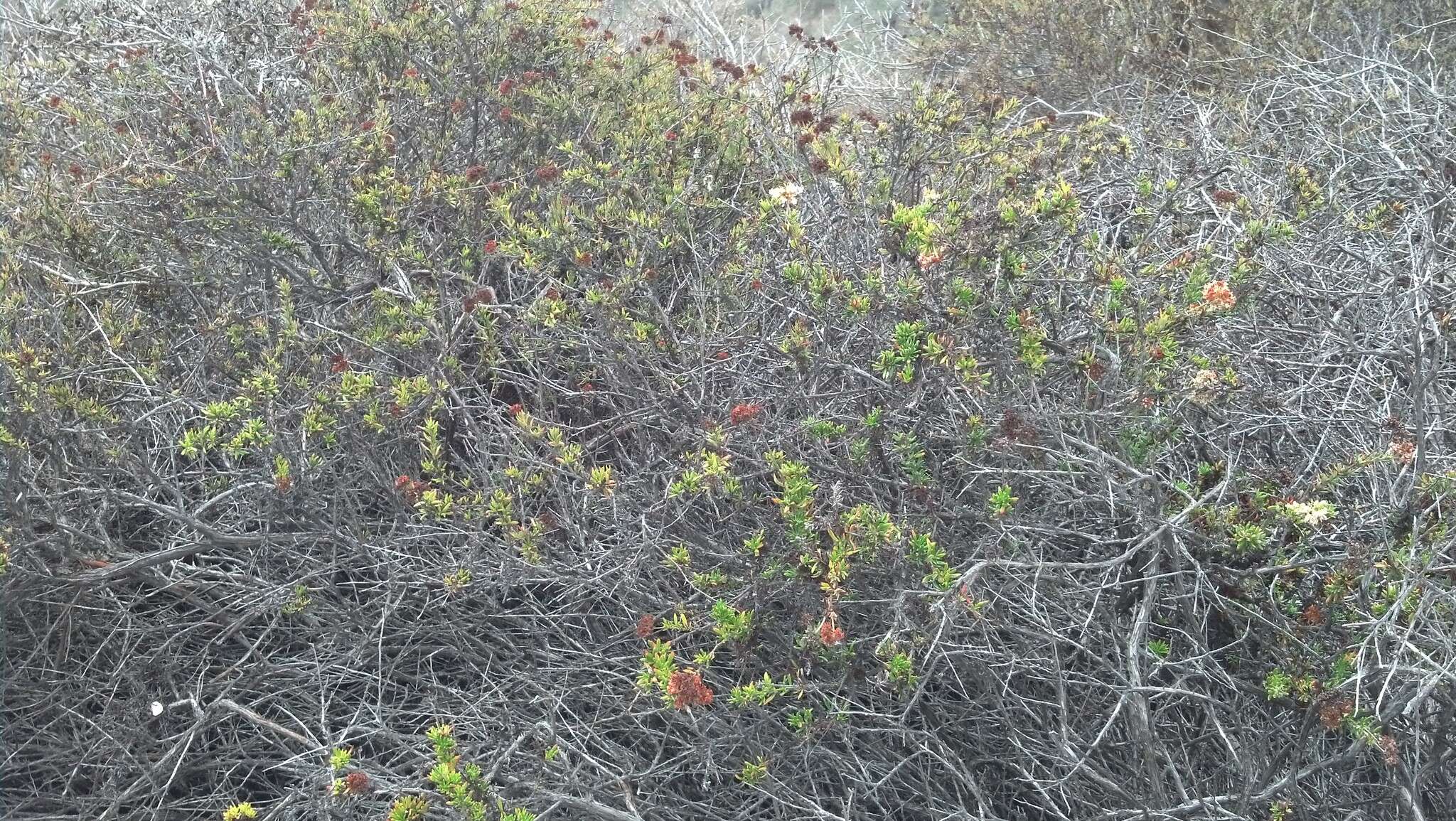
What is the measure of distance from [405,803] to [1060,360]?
5.65 feet

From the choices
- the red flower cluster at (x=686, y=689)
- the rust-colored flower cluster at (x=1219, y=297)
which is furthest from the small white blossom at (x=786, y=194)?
the red flower cluster at (x=686, y=689)

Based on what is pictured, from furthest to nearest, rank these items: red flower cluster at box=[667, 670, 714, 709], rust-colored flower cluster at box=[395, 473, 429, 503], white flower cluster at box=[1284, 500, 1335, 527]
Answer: rust-colored flower cluster at box=[395, 473, 429, 503] < white flower cluster at box=[1284, 500, 1335, 527] < red flower cluster at box=[667, 670, 714, 709]

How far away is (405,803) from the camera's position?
227 centimetres

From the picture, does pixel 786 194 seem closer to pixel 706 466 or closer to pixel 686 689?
pixel 706 466

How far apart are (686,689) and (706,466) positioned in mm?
479

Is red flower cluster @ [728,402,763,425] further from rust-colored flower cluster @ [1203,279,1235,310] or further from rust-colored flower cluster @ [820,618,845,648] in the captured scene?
rust-colored flower cluster @ [1203,279,1235,310]

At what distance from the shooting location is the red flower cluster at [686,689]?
7.17ft

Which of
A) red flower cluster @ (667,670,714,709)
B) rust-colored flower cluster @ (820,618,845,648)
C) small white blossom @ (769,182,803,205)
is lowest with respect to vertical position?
red flower cluster @ (667,670,714,709)

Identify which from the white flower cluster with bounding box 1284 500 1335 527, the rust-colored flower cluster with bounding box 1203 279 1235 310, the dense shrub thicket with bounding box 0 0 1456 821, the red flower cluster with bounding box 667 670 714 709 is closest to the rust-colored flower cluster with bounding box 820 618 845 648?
A: the dense shrub thicket with bounding box 0 0 1456 821

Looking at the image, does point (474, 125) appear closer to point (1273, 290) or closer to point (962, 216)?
point (962, 216)

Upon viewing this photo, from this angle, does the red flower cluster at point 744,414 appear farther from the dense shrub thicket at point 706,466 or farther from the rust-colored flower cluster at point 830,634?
the rust-colored flower cluster at point 830,634

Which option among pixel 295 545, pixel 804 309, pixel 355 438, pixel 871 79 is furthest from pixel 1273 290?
pixel 871 79

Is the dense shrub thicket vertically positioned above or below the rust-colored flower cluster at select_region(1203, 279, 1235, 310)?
below

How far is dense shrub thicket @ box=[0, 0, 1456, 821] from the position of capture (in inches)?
96.5
